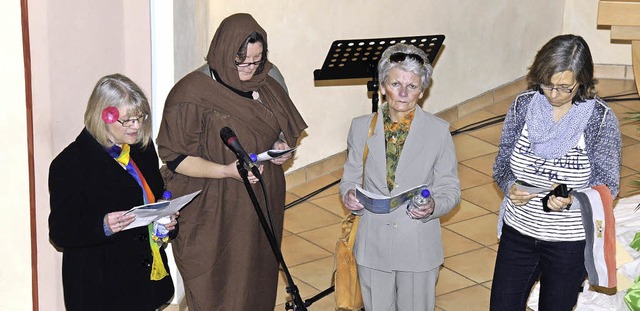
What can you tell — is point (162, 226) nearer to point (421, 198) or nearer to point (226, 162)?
point (226, 162)

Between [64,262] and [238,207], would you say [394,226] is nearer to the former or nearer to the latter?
[238,207]

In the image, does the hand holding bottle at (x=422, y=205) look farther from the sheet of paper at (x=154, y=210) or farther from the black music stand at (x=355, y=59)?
the black music stand at (x=355, y=59)

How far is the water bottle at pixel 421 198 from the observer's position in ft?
14.0

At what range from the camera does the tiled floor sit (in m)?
6.22

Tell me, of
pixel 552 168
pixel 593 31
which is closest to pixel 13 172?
pixel 552 168

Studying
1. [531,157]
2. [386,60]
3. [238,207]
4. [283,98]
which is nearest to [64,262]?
[238,207]

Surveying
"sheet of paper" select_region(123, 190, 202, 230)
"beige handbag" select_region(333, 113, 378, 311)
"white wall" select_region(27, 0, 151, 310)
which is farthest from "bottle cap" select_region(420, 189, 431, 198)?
"white wall" select_region(27, 0, 151, 310)

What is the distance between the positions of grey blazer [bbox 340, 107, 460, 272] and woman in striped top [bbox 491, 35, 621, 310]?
29 cm

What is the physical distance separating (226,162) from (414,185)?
84 centimetres

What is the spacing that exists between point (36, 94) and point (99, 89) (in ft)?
1.54

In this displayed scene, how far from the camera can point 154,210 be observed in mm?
3977

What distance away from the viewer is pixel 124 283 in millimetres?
4188

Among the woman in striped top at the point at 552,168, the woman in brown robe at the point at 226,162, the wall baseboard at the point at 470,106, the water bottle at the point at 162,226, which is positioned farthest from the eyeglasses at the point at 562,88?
the wall baseboard at the point at 470,106

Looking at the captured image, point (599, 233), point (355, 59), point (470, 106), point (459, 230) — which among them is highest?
point (355, 59)
